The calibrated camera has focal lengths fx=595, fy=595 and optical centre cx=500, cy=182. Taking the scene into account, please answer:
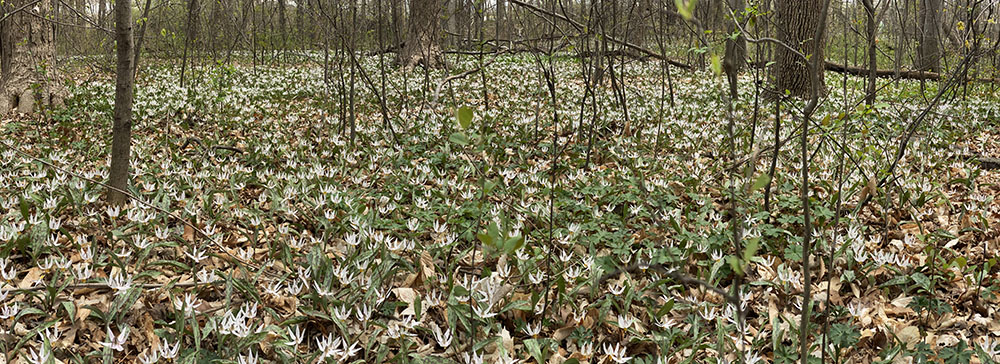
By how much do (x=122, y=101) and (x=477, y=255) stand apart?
206 cm

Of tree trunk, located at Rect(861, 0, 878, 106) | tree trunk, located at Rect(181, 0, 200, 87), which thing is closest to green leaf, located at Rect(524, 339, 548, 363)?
tree trunk, located at Rect(861, 0, 878, 106)

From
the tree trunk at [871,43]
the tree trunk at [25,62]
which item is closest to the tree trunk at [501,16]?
the tree trunk at [871,43]

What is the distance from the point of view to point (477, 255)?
2.99m

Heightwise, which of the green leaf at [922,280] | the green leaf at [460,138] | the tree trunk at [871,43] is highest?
the tree trunk at [871,43]

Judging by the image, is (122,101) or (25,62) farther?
(25,62)

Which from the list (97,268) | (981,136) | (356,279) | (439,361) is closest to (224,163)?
(97,268)

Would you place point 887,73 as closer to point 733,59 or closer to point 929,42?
point 929,42

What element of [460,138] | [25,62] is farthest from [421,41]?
[460,138]

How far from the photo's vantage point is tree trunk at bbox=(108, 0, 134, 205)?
118 inches

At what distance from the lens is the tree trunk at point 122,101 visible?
118 inches

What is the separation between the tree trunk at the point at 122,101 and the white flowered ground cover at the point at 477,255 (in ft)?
0.51

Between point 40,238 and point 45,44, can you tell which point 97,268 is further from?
point 45,44

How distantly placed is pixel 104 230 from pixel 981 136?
282 inches

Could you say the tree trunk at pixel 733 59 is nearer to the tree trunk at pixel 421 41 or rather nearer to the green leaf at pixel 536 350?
the green leaf at pixel 536 350
